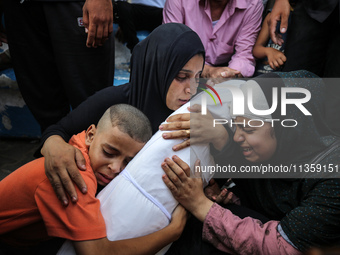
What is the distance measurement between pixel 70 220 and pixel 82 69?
1276 millimetres

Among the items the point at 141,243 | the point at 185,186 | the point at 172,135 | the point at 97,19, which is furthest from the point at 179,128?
the point at 97,19

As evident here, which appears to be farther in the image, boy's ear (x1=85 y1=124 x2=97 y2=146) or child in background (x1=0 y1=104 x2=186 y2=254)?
boy's ear (x1=85 y1=124 x2=97 y2=146)

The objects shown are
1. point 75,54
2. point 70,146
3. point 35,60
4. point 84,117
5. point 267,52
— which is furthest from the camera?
point 267,52

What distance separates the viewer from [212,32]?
105 inches

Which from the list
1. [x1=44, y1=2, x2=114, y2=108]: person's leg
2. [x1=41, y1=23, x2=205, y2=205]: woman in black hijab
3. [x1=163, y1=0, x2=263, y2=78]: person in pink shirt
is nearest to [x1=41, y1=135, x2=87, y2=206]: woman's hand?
[x1=41, y1=23, x2=205, y2=205]: woman in black hijab

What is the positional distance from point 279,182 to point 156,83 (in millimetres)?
875

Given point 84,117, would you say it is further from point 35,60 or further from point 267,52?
point 267,52

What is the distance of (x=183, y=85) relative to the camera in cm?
174

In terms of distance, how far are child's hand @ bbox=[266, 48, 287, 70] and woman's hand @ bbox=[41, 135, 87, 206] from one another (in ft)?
5.74

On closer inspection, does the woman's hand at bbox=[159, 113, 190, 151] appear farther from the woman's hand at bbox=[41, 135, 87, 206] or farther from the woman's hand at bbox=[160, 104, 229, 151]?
the woman's hand at bbox=[41, 135, 87, 206]

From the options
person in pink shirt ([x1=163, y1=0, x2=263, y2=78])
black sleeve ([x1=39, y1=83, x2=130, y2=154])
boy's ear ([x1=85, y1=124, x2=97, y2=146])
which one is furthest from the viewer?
person in pink shirt ([x1=163, y1=0, x2=263, y2=78])

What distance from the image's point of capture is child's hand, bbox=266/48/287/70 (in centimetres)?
241

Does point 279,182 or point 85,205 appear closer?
point 85,205

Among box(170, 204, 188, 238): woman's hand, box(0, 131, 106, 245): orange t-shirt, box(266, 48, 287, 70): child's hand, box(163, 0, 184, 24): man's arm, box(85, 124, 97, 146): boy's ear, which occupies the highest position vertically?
box(163, 0, 184, 24): man's arm
